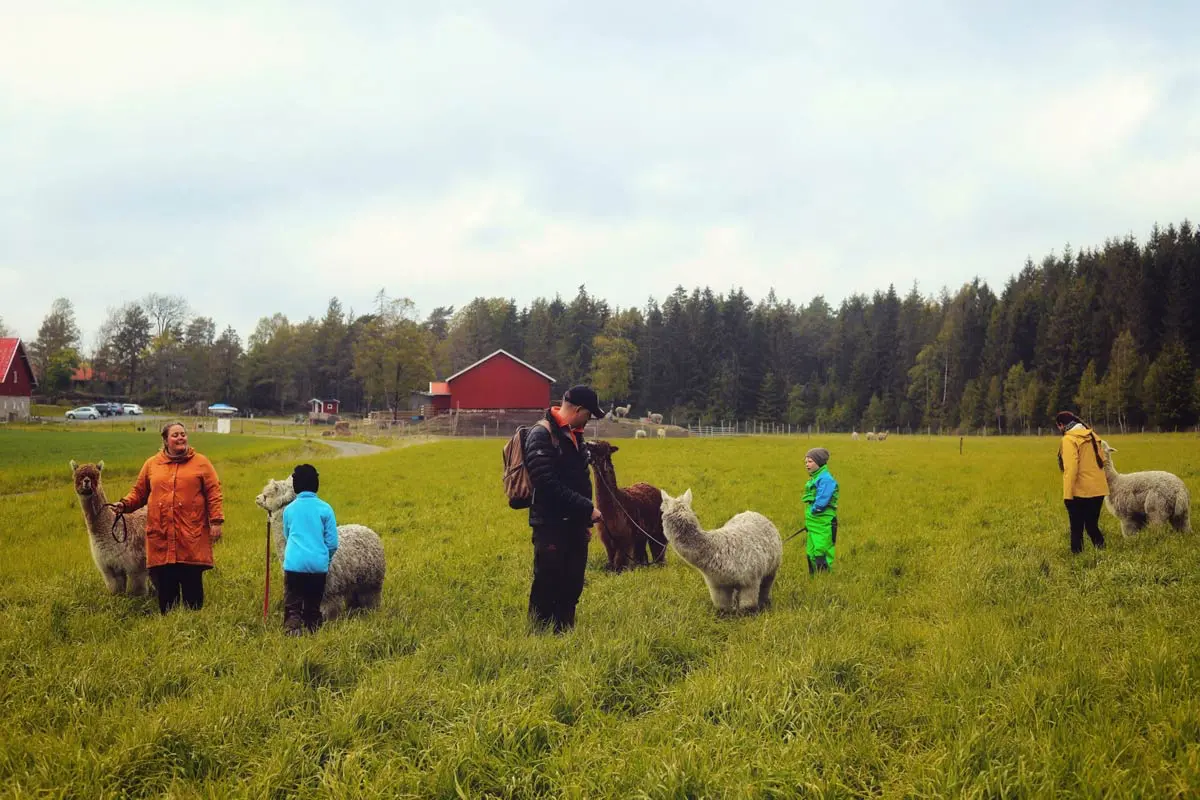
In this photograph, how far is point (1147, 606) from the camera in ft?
20.1

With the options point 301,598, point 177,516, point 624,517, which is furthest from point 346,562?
point 624,517

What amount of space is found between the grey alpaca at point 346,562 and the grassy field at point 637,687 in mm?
354

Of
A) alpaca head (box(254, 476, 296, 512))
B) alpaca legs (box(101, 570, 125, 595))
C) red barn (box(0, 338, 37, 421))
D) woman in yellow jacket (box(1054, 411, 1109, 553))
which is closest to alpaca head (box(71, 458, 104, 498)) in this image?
alpaca legs (box(101, 570, 125, 595))

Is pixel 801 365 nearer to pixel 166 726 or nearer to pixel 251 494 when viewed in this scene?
pixel 251 494

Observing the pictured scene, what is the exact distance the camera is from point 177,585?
6668 mm

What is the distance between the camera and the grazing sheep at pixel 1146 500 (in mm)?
9289

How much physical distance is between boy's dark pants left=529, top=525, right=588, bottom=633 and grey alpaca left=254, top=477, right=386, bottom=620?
71.9 inches

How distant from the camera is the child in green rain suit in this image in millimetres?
8344

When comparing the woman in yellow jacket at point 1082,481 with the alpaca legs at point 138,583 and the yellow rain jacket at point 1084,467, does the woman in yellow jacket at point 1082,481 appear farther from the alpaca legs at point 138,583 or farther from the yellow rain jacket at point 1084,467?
the alpaca legs at point 138,583

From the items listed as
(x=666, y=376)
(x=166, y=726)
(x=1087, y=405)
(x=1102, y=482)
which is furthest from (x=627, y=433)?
(x=166, y=726)

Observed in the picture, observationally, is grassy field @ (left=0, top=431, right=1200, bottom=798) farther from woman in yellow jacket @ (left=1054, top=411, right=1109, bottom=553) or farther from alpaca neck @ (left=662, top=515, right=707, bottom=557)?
alpaca neck @ (left=662, top=515, right=707, bottom=557)

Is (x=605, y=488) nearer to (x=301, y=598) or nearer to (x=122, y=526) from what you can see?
(x=301, y=598)

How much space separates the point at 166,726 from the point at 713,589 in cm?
491

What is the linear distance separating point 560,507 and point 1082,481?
7287mm
